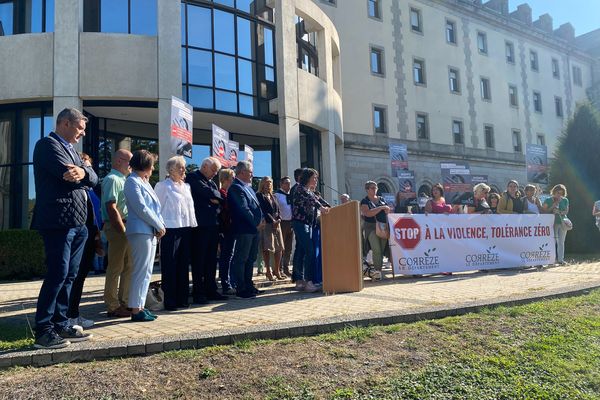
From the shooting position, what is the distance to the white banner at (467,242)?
9398 millimetres

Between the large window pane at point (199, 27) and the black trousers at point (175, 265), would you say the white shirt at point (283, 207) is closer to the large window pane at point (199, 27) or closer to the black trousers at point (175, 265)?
the black trousers at point (175, 265)

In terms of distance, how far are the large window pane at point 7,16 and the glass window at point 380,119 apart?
59.4ft

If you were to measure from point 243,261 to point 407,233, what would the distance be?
3856mm

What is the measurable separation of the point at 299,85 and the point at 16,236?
10.6 metres

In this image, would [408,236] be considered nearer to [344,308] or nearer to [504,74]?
[344,308]

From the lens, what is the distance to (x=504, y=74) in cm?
3634

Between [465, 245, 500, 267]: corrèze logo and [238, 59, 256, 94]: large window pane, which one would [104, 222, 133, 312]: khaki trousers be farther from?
[238, 59, 256, 94]: large window pane

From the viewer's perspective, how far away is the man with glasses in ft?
17.6

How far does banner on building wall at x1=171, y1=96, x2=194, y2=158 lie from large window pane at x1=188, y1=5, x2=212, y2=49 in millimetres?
7756

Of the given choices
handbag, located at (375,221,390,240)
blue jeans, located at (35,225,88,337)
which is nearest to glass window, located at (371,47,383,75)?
handbag, located at (375,221,390,240)

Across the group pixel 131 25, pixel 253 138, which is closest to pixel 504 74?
pixel 253 138

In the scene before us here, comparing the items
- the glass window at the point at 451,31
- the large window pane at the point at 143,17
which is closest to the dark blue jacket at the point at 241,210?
the large window pane at the point at 143,17

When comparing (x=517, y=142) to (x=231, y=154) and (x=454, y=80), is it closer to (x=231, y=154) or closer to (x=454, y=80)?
(x=454, y=80)

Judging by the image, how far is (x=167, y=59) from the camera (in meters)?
15.1
